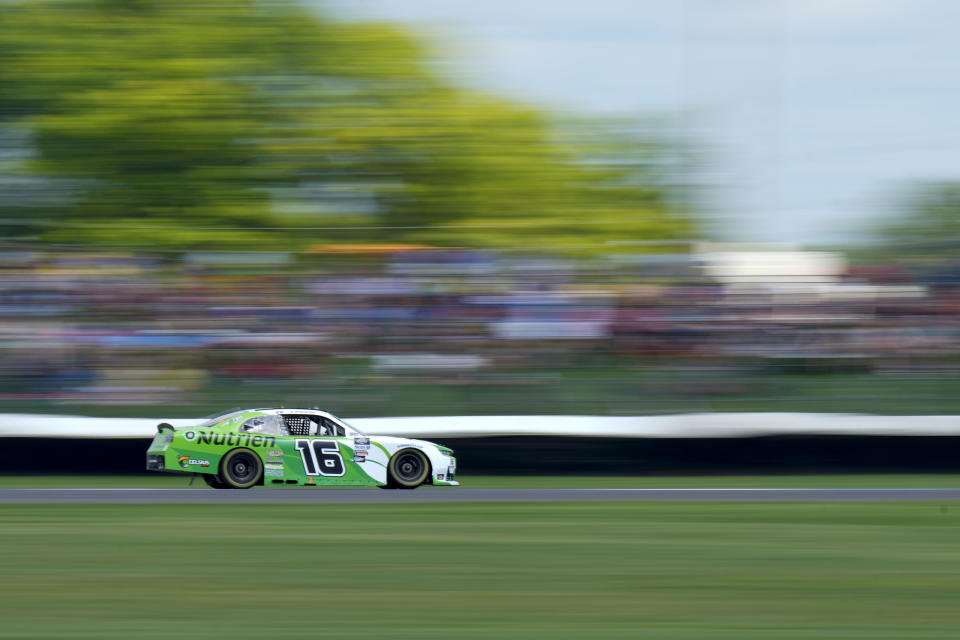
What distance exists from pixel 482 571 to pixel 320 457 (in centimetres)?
306

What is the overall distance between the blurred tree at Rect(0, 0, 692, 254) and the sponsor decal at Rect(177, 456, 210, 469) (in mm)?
8198

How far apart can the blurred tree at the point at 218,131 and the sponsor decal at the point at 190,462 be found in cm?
820

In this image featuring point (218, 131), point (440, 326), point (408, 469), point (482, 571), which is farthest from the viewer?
point (218, 131)

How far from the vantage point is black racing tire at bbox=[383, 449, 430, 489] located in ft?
29.2

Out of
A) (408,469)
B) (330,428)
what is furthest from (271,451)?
(408,469)

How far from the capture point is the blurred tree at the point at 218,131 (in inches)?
693

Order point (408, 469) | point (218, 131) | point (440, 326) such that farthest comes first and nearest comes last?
point (218, 131)
point (440, 326)
point (408, 469)

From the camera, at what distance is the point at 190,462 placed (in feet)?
28.3

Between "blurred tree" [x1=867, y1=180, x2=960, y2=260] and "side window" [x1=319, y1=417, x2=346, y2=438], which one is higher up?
"blurred tree" [x1=867, y1=180, x2=960, y2=260]

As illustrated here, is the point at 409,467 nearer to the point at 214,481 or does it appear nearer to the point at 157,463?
the point at 214,481

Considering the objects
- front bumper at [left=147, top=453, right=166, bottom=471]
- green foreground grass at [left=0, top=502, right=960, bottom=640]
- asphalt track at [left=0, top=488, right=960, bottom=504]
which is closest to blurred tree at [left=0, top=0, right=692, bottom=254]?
asphalt track at [left=0, top=488, right=960, bottom=504]

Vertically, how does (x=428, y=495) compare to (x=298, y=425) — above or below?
below

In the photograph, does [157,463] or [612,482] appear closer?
[157,463]

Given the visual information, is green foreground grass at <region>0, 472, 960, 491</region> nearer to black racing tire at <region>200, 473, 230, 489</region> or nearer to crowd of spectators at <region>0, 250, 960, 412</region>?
black racing tire at <region>200, 473, 230, 489</region>
